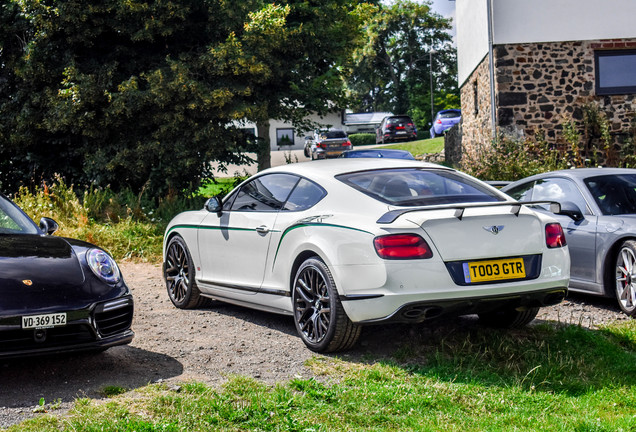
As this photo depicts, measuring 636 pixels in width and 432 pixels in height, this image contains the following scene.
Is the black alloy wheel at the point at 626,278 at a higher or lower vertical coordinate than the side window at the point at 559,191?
lower

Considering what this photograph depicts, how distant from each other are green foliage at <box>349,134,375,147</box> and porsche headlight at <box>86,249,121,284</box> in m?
52.8

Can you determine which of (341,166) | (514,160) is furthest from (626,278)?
(514,160)

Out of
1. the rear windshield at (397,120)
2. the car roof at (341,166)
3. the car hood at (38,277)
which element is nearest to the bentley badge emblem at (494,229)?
the car roof at (341,166)

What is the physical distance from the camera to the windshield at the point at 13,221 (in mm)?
6242

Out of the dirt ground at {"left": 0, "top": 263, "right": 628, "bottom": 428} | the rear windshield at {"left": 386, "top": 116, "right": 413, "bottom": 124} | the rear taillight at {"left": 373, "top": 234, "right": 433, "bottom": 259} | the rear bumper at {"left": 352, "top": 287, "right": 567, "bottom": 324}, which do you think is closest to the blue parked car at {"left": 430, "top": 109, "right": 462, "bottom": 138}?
the rear windshield at {"left": 386, "top": 116, "right": 413, "bottom": 124}

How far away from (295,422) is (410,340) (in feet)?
7.01

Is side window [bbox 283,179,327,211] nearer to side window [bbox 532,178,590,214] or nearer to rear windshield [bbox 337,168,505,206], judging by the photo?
rear windshield [bbox 337,168,505,206]

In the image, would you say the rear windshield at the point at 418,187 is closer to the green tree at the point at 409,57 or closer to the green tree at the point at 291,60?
the green tree at the point at 291,60

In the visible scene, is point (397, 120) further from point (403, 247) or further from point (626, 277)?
point (403, 247)

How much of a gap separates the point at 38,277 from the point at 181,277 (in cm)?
291

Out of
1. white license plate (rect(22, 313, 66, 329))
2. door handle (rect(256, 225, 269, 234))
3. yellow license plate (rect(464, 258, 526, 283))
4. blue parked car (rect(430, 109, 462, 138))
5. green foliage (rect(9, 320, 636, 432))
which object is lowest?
green foliage (rect(9, 320, 636, 432))

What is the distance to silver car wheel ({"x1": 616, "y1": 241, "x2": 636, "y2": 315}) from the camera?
705 centimetres

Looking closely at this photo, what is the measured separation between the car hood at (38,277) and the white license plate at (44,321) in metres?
0.06

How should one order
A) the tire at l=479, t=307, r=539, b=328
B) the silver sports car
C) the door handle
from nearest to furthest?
the tire at l=479, t=307, r=539, b=328 → the door handle → the silver sports car
